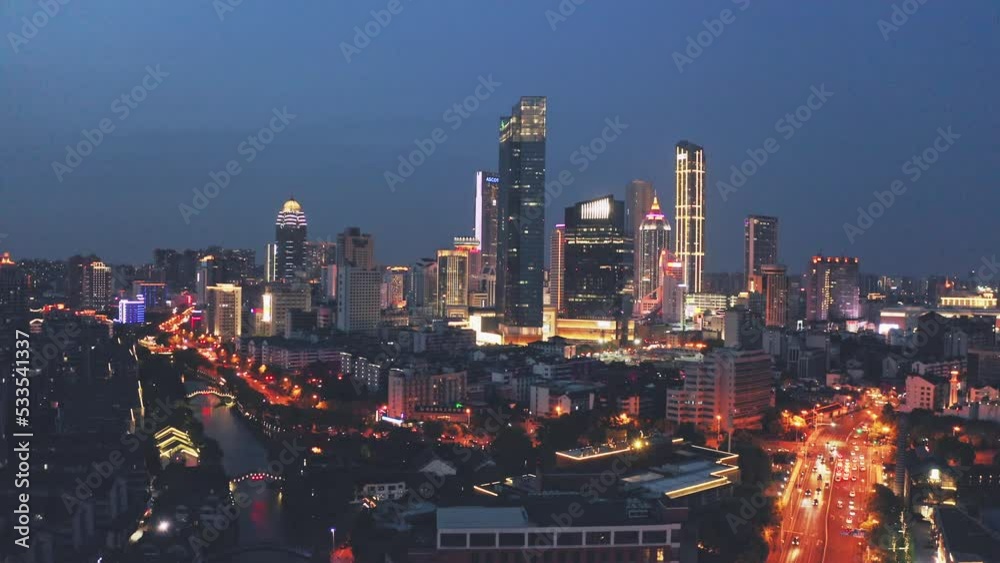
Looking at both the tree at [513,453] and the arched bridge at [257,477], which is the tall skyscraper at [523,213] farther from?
the arched bridge at [257,477]

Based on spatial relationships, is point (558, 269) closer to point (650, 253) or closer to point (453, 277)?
point (453, 277)

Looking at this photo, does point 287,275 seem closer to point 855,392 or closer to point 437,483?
point 855,392

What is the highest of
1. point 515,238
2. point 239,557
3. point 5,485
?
point 515,238

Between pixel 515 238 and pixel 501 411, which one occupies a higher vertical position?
pixel 515 238

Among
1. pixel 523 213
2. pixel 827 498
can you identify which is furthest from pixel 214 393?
pixel 827 498

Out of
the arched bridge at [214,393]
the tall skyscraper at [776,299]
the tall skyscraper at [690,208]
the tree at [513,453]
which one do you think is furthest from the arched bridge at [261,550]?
the tall skyscraper at [690,208]

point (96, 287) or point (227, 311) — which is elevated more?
point (96, 287)

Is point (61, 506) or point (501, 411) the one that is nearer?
point (61, 506)

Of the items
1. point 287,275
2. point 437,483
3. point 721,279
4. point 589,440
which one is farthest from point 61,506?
point 721,279
